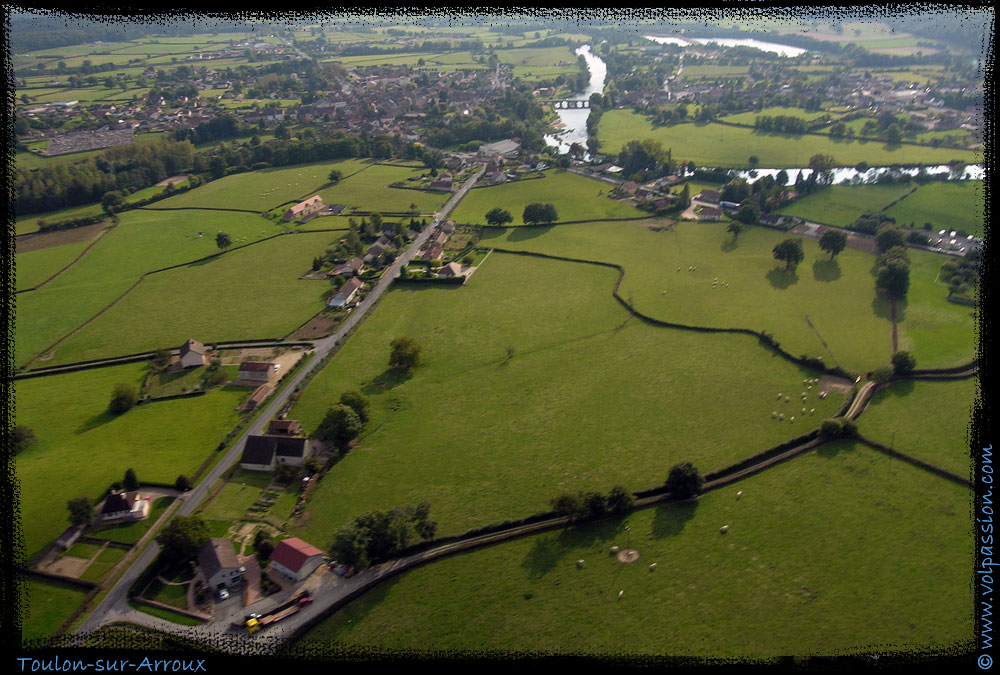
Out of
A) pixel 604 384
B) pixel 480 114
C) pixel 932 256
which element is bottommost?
pixel 604 384

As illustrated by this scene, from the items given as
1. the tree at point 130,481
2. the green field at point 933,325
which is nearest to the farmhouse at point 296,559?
the tree at point 130,481

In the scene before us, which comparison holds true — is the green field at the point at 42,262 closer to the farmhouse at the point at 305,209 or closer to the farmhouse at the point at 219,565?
the farmhouse at the point at 305,209

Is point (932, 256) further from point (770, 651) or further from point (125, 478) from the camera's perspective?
point (125, 478)

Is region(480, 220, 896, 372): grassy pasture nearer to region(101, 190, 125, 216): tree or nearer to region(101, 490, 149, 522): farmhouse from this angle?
region(101, 490, 149, 522): farmhouse

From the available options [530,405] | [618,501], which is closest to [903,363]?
[618,501]

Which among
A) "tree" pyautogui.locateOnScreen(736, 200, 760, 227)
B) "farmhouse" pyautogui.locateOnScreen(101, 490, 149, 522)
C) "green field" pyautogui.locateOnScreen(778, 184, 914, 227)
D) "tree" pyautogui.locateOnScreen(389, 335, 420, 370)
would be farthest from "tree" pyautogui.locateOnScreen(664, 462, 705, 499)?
"green field" pyautogui.locateOnScreen(778, 184, 914, 227)

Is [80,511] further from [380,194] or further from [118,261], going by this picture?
[380,194]

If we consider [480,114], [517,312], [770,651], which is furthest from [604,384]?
[480,114]
